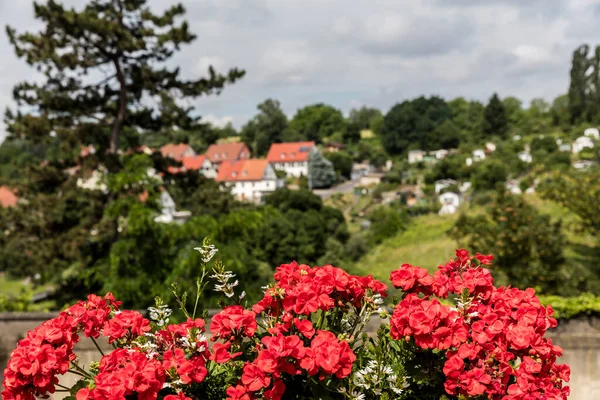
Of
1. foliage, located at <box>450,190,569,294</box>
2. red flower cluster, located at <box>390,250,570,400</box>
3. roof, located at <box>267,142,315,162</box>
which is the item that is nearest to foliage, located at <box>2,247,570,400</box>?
red flower cluster, located at <box>390,250,570,400</box>

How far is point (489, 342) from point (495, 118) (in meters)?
76.4

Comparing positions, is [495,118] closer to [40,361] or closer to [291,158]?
[291,158]

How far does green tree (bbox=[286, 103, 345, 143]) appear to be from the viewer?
104938mm

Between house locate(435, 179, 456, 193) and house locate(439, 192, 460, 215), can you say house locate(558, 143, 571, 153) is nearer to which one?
house locate(435, 179, 456, 193)

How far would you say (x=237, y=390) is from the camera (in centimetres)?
183

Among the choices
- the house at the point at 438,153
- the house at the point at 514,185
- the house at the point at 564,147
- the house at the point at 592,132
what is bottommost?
the house at the point at 514,185

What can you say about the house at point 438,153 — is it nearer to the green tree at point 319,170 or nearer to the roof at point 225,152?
the green tree at point 319,170

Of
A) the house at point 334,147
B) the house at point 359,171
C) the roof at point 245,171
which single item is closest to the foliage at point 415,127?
the house at point 334,147

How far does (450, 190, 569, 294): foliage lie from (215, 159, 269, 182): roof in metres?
56.0

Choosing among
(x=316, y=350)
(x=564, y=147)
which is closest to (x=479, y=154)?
(x=564, y=147)

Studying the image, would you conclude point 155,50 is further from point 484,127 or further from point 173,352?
point 484,127

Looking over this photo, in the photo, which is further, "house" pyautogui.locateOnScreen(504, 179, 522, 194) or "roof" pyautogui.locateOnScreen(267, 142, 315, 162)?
"roof" pyautogui.locateOnScreen(267, 142, 315, 162)

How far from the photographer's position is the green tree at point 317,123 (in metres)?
105

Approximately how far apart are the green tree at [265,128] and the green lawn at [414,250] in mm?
58673
